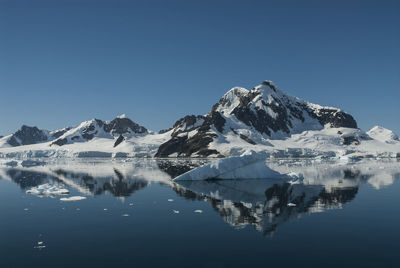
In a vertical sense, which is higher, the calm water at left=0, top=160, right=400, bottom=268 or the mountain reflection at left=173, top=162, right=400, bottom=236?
the mountain reflection at left=173, top=162, right=400, bottom=236

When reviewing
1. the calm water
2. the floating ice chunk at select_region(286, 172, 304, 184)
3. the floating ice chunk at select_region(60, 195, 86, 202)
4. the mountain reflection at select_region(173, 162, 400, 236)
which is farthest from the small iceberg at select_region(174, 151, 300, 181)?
the floating ice chunk at select_region(60, 195, 86, 202)

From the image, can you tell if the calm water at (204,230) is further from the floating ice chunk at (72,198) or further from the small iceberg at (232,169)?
the small iceberg at (232,169)

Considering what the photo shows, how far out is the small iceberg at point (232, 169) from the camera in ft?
169

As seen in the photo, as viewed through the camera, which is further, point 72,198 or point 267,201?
point 72,198

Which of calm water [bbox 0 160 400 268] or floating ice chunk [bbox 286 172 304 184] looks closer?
calm water [bbox 0 160 400 268]

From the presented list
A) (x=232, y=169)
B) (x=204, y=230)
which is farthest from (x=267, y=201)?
(x=232, y=169)

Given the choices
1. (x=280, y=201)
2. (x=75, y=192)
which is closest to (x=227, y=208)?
(x=280, y=201)

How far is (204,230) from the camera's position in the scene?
22.1 m

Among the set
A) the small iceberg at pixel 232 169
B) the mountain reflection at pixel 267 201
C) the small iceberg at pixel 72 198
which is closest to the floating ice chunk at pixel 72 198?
the small iceberg at pixel 72 198

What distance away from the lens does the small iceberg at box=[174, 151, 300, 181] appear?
51.4m

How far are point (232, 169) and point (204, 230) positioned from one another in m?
29.9

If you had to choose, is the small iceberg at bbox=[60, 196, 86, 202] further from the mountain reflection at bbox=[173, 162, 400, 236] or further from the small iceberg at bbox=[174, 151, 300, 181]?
the small iceberg at bbox=[174, 151, 300, 181]

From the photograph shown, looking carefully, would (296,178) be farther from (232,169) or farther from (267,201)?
(267,201)

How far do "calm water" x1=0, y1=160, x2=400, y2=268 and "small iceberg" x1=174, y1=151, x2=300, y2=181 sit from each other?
14298 mm
